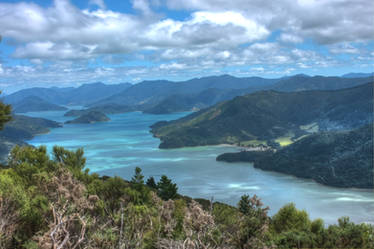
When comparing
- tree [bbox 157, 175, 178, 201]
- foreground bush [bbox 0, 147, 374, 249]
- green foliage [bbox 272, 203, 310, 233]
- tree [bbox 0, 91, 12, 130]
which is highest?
tree [bbox 0, 91, 12, 130]

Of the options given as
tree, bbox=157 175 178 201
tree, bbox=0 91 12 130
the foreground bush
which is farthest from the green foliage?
tree, bbox=0 91 12 130

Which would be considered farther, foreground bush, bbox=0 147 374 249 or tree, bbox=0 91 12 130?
tree, bbox=0 91 12 130

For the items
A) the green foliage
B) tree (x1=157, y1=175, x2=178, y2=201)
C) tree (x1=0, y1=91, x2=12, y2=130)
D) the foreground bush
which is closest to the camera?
the foreground bush

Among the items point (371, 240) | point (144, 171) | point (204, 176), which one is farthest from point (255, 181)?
point (371, 240)

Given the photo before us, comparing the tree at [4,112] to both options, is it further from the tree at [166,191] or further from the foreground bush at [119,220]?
the tree at [166,191]

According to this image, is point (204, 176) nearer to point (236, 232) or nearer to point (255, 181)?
point (255, 181)

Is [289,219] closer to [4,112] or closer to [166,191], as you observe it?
[166,191]

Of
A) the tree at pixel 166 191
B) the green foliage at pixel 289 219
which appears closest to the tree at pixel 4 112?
the tree at pixel 166 191

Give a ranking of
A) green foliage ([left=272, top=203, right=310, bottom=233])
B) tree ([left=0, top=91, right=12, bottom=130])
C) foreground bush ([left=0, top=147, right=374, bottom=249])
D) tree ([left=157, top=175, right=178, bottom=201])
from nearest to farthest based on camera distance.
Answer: foreground bush ([left=0, top=147, right=374, bottom=249]), tree ([left=0, top=91, right=12, bottom=130]), green foliage ([left=272, top=203, right=310, bottom=233]), tree ([left=157, top=175, right=178, bottom=201])

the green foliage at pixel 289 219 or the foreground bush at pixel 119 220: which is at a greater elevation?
the foreground bush at pixel 119 220

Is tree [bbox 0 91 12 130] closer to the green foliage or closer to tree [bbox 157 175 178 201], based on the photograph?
tree [bbox 157 175 178 201]

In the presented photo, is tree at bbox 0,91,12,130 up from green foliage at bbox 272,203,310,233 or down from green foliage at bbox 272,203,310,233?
up
